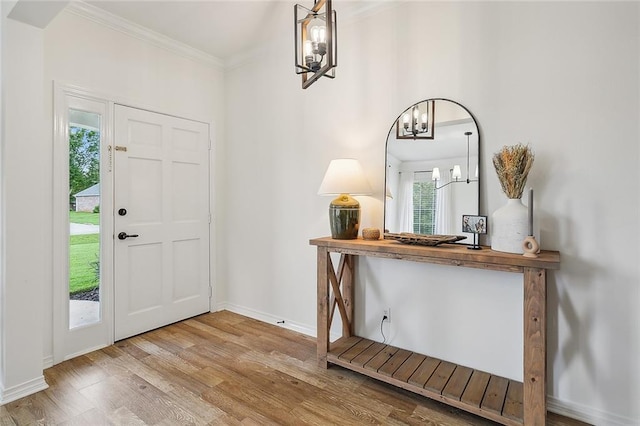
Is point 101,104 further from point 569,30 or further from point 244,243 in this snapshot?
point 569,30

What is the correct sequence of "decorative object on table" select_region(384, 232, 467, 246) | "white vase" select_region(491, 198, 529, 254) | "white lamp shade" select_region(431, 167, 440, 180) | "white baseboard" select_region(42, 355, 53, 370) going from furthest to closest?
"white baseboard" select_region(42, 355, 53, 370) → "white lamp shade" select_region(431, 167, 440, 180) → "decorative object on table" select_region(384, 232, 467, 246) → "white vase" select_region(491, 198, 529, 254)

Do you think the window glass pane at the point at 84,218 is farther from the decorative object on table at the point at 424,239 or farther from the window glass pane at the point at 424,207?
the window glass pane at the point at 424,207

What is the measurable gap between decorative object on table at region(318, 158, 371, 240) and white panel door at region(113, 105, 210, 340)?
5.57ft

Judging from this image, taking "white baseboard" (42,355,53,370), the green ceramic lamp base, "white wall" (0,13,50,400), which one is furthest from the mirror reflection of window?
"white baseboard" (42,355,53,370)

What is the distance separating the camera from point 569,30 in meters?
1.85

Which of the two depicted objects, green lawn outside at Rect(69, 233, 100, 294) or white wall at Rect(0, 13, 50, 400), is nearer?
white wall at Rect(0, 13, 50, 400)

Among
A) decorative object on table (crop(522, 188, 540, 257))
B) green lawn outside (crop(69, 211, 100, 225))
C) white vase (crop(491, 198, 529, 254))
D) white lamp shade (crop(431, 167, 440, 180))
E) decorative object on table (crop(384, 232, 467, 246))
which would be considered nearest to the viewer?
decorative object on table (crop(522, 188, 540, 257))

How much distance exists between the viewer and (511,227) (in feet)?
5.82

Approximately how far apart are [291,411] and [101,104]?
2.81 m

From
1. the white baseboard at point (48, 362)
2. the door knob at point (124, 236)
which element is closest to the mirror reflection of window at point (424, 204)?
the door knob at point (124, 236)

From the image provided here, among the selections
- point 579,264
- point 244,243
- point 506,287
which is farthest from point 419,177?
point 244,243

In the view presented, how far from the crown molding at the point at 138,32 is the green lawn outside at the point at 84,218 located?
1601mm

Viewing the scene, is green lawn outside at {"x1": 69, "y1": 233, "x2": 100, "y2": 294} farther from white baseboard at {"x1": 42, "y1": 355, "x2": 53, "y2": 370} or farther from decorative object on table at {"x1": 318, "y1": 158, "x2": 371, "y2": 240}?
decorative object on table at {"x1": 318, "y1": 158, "x2": 371, "y2": 240}

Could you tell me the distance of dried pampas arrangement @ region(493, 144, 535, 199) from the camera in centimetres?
181
